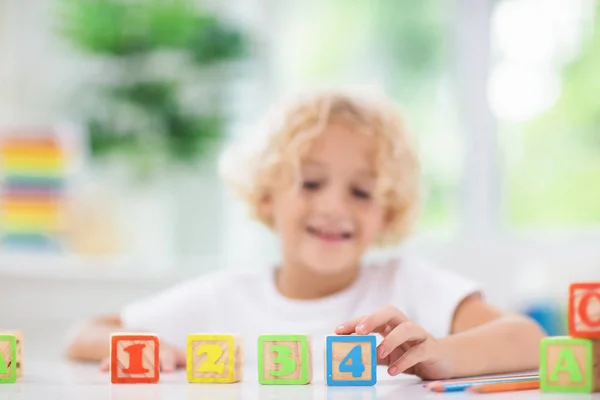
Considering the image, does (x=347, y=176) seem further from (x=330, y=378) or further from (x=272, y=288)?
(x=330, y=378)

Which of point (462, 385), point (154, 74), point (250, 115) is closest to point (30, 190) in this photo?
point (154, 74)

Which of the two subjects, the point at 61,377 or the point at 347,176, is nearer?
the point at 61,377

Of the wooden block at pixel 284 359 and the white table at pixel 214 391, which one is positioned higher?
the wooden block at pixel 284 359

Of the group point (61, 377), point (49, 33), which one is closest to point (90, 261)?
point (49, 33)

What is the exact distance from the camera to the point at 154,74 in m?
2.75

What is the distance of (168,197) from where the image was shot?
→ 114 inches

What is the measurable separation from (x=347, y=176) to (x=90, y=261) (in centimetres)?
135

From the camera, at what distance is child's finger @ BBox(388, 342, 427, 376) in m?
0.96

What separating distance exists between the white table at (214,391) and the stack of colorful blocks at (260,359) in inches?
0.6

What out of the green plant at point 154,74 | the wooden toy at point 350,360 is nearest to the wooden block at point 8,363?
the wooden toy at point 350,360

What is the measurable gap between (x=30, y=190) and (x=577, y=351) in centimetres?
197

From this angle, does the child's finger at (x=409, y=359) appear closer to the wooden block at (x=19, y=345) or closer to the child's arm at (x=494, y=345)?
the child's arm at (x=494, y=345)

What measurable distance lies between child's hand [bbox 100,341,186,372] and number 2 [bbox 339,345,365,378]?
334 millimetres

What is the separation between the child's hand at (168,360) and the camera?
119 centimetres
